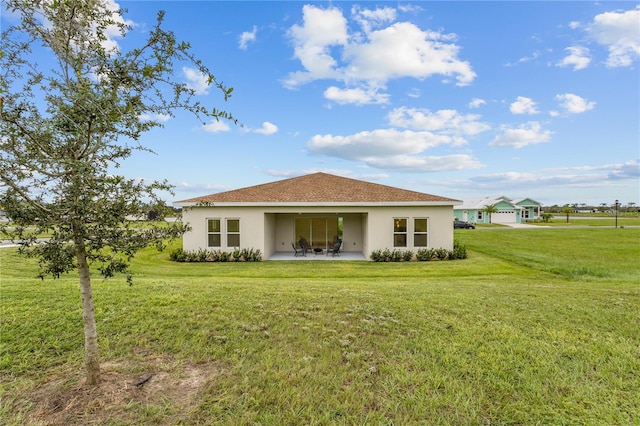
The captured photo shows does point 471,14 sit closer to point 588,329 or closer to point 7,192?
point 588,329

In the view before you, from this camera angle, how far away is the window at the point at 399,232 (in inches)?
611

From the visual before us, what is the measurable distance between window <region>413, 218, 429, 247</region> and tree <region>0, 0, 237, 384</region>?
45.3 ft

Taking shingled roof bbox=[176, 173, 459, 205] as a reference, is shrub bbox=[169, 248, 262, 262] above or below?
below

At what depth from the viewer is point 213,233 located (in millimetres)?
15266

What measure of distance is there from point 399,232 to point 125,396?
1390 cm

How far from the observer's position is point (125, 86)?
295cm

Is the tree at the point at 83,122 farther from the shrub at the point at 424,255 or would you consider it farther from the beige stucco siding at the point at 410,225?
the shrub at the point at 424,255

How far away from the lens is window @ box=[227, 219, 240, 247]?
1528 cm

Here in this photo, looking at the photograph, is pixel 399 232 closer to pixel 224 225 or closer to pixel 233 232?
pixel 233 232

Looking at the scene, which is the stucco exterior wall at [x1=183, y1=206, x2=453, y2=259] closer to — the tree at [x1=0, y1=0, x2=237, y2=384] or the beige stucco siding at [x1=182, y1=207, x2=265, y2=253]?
the beige stucco siding at [x1=182, y1=207, x2=265, y2=253]

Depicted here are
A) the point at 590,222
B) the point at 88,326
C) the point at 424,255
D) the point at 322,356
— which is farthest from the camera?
the point at 590,222

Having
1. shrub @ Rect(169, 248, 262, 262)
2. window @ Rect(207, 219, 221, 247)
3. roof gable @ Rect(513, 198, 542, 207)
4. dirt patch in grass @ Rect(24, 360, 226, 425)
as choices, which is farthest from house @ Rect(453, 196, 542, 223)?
dirt patch in grass @ Rect(24, 360, 226, 425)

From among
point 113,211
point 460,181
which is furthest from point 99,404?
point 460,181

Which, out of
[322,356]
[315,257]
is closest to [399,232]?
[315,257]
